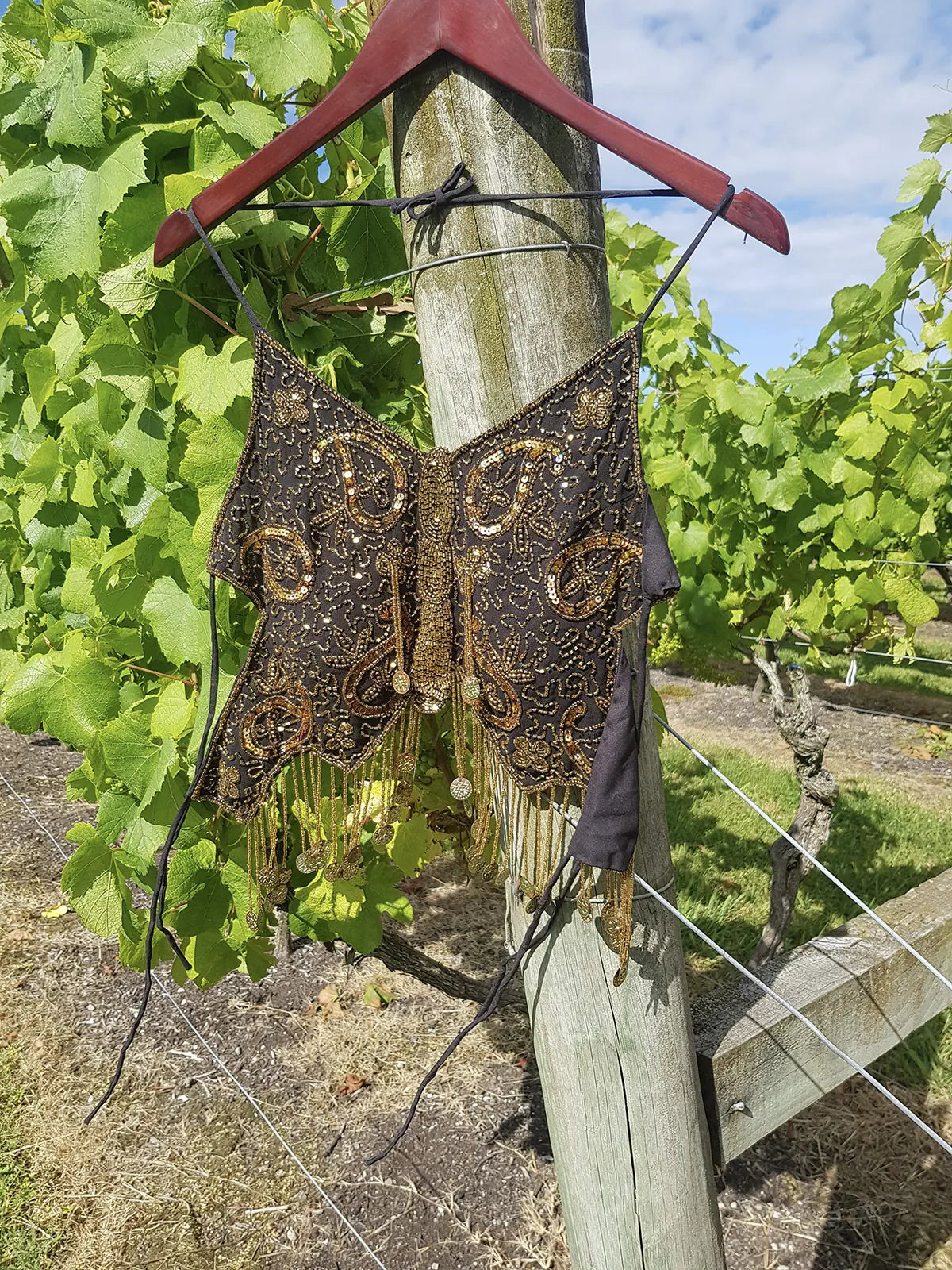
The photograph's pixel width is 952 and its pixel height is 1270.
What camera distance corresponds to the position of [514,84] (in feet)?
3.04

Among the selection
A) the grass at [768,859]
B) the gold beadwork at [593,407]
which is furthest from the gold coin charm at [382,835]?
the grass at [768,859]

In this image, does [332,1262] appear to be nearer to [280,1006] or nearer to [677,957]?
[280,1006]

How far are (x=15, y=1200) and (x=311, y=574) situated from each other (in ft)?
7.32

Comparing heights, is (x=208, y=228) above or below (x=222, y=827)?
above

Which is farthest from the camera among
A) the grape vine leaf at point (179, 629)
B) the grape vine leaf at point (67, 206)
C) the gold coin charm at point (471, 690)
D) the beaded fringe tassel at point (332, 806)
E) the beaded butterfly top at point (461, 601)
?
the grape vine leaf at point (179, 629)

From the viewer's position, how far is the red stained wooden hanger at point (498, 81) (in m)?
0.93

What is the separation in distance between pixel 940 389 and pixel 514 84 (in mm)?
3263

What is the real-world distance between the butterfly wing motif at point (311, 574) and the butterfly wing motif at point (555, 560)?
106mm

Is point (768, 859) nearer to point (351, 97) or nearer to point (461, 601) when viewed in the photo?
point (461, 601)

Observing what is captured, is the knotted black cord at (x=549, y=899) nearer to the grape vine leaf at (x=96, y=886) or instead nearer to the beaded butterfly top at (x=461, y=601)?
the beaded butterfly top at (x=461, y=601)

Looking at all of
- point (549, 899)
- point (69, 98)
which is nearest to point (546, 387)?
point (549, 899)

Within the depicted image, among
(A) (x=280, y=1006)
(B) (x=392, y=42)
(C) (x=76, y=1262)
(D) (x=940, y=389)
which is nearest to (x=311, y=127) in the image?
(B) (x=392, y=42)

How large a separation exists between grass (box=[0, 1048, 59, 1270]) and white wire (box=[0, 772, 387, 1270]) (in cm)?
53

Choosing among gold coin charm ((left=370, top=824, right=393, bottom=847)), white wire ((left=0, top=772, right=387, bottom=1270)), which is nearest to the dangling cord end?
gold coin charm ((left=370, top=824, right=393, bottom=847))
